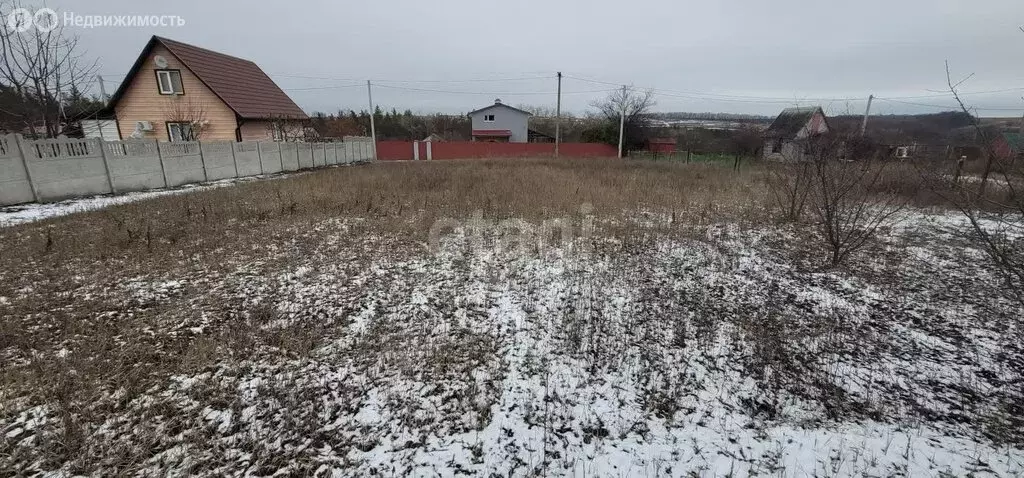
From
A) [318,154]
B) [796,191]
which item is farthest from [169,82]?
[796,191]

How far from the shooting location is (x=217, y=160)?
1388 cm

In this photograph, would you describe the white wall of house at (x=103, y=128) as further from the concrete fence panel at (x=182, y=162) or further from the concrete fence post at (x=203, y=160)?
the concrete fence panel at (x=182, y=162)

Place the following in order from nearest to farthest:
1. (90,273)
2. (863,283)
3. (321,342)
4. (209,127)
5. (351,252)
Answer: (321,342) < (90,273) < (863,283) < (351,252) < (209,127)

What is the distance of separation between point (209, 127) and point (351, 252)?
58.3 feet

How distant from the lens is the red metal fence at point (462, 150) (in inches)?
1120

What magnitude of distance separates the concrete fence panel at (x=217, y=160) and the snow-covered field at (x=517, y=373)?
34.7 ft

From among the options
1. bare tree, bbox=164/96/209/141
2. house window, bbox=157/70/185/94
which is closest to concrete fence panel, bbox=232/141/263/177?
bare tree, bbox=164/96/209/141

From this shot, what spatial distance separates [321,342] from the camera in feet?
11.3

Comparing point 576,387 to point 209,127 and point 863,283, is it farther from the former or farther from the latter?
point 209,127

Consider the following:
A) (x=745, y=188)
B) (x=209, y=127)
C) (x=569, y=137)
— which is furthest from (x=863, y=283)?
(x=569, y=137)

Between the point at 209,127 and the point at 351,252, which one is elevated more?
the point at 209,127

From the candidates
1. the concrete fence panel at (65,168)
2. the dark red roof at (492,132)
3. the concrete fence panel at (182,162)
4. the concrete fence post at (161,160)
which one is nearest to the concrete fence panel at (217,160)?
the concrete fence panel at (182,162)

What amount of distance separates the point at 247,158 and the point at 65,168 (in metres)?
5.95

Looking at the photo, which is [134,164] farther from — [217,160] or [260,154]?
[260,154]
